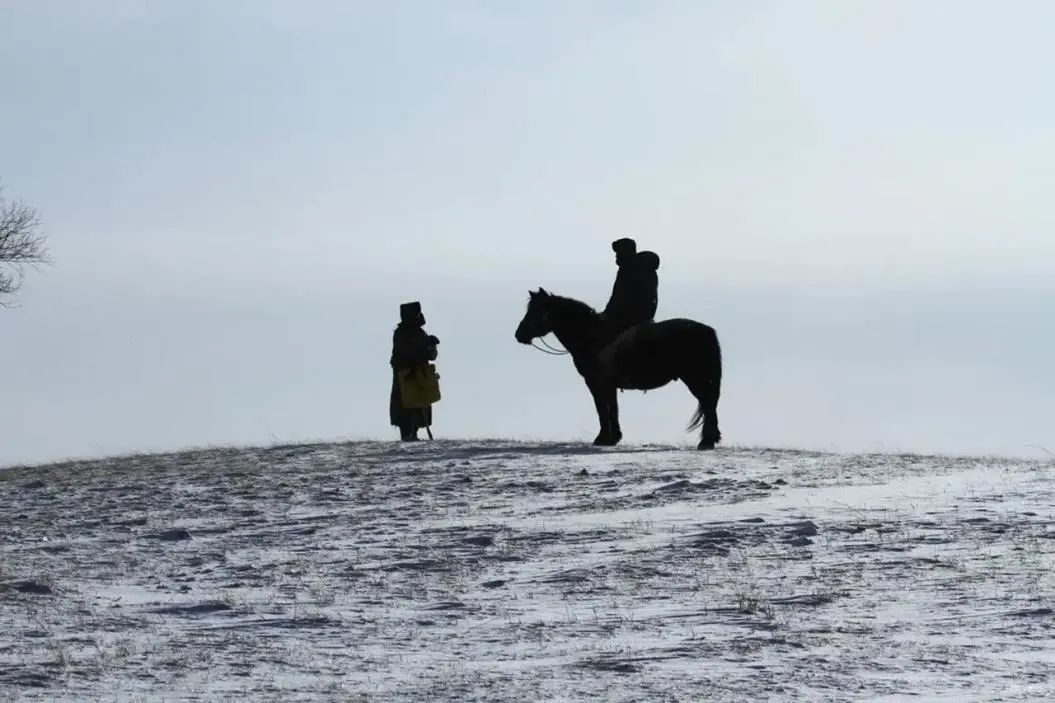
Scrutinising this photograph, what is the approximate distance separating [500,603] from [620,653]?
175 cm

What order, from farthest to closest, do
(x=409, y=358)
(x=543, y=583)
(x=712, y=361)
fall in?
(x=409, y=358)
(x=712, y=361)
(x=543, y=583)

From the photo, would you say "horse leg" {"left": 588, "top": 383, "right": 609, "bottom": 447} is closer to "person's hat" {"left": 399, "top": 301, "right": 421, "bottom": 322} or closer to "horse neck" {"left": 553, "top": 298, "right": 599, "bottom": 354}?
"horse neck" {"left": 553, "top": 298, "right": 599, "bottom": 354}

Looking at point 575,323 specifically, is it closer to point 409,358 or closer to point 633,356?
point 633,356

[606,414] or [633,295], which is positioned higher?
[633,295]

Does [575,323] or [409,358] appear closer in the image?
[575,323]

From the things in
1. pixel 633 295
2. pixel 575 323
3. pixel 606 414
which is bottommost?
pixel 606 414

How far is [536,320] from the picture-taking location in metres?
20.5

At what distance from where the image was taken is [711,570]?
1082 cm

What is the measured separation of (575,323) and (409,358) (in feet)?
9.56

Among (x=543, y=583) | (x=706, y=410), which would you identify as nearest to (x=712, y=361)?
(x=706, y=410)

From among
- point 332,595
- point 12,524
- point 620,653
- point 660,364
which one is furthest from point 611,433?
point 620,653

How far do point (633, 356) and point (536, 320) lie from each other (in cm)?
175

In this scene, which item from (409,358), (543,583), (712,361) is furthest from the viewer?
(409,358)

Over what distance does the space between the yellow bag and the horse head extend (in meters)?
1.93
